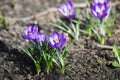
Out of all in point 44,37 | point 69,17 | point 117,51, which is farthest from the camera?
point 69,17

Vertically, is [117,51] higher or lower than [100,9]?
lower

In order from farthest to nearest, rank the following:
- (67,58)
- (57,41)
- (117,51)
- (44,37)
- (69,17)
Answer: (69,17) → (67,58) → (117,51) → (44,37) → (57,41)

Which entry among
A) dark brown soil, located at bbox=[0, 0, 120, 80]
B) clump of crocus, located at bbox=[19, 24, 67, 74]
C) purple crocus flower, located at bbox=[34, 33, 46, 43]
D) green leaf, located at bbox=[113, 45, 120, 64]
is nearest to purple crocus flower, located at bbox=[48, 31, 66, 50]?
clump of crocus, located at bbox=[19, 24, 67, 74]

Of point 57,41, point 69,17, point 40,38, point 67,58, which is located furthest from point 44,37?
point 69,17

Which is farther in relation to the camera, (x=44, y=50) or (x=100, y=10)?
(x=100, y=10)

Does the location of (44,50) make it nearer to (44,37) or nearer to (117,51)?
(44,37)

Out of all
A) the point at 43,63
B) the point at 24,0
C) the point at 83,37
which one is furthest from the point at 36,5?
the point at 43,63

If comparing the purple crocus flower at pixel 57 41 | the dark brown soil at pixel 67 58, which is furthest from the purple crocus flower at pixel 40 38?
the dark brown soil at pixel 67 58
